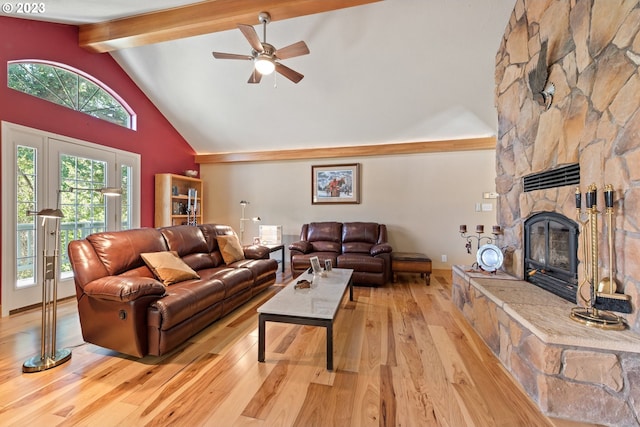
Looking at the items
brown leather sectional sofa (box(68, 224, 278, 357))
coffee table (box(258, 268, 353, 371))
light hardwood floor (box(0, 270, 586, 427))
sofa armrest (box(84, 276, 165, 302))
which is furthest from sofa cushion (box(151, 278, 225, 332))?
coffee table (box(258, 268, 353, 371))

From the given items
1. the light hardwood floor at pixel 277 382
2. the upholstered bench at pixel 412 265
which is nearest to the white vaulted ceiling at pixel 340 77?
the upholstered bench at pixel 412 265

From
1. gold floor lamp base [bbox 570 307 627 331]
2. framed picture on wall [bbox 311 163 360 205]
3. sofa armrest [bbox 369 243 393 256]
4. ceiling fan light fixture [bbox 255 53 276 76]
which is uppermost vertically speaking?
ceiling fan light fixture [bbox 255 53 276 76]

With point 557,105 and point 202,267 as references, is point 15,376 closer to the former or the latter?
point 202,267

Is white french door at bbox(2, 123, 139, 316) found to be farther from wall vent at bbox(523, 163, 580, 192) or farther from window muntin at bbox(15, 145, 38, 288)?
wall vent at bbox(523, 163, 580, 192)

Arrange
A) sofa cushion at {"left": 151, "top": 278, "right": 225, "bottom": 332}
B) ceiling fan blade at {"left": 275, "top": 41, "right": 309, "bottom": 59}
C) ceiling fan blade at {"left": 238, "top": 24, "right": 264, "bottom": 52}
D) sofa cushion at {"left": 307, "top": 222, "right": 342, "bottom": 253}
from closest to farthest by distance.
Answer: sofa cushion at {"left": 151, "top": 278, "right": 225, "bottom": 332} → ceiling fan blade at {"left": 238, "top": 24, "right": 264, "bottom": 52} → ceiling fan blade at {"left": 275, "top": 41, "right": 309, "bottom": 59} → sofa cushion at {"left": 307, "top": 222, "right": 342, "bottom": 253}

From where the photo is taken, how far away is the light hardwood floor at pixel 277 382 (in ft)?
4.72

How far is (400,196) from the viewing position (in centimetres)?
496

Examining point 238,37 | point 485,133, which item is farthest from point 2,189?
point 485,133

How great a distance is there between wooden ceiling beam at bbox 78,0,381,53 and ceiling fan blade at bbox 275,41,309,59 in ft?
1.37

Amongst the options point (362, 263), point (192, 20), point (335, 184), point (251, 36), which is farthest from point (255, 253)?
point (192, 20)

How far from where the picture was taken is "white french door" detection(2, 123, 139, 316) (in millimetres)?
2766

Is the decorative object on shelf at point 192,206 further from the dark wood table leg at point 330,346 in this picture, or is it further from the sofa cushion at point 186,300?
the dark wood table leg at point 330,346

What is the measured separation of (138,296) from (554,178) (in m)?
3.43

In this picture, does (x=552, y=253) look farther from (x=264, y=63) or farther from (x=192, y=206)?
(x=192, y=206)
